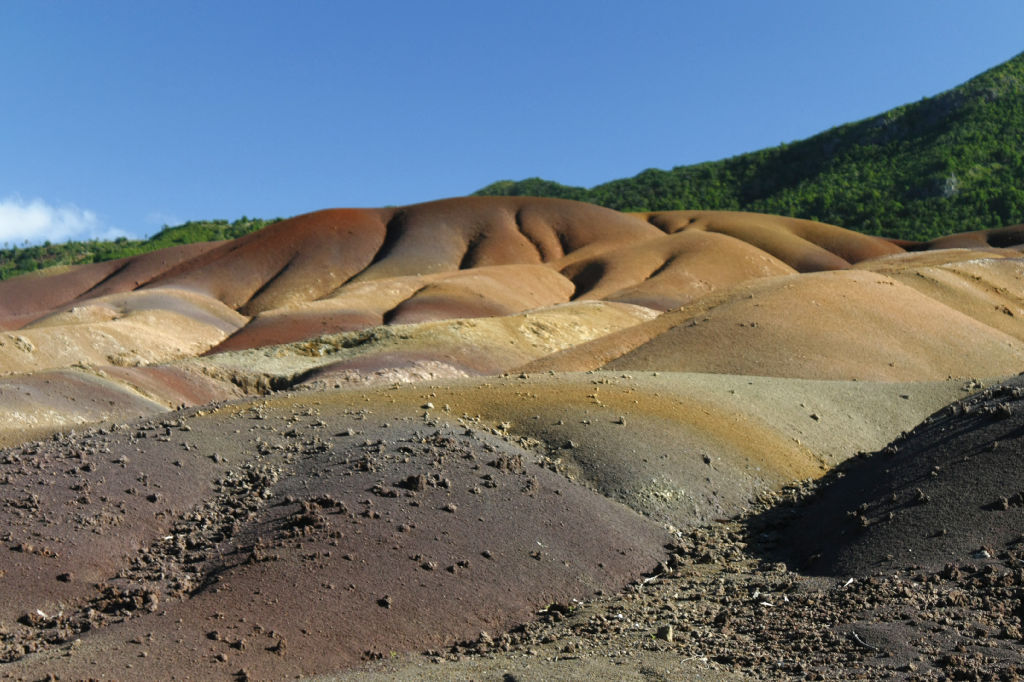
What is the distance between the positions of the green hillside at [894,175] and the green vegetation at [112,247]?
4614 cm

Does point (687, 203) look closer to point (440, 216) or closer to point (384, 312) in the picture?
point (440, 216)

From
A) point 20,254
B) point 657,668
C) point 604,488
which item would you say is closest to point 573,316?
point 604,488

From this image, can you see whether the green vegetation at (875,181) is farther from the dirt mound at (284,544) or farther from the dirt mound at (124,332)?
the dirt mound at (284,544)

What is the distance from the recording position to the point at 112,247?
120188 millimetres

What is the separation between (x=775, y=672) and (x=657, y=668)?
1.02 meters

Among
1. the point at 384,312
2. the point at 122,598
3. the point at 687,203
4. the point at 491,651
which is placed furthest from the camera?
the point at 687,203

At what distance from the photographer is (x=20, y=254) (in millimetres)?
118375

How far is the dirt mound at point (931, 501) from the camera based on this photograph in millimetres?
10820

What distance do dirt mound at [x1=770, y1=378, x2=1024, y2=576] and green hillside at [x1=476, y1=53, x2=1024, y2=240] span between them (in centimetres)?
7748

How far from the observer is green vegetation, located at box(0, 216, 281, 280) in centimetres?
11277

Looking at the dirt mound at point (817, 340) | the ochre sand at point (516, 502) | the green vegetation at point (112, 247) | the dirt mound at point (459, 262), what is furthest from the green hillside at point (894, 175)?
the ochre sand at point (516, 502)

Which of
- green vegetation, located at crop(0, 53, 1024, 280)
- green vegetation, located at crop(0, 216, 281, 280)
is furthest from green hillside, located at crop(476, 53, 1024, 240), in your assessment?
green vegetation, located at crop(0, 216, 281, 280)

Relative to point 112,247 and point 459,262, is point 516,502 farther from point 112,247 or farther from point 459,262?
point 112,247

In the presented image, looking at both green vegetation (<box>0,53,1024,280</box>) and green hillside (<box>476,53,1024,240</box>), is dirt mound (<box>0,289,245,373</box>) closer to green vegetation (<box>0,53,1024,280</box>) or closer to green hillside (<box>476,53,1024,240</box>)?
green vegetation (<box>0,53,1024,280</box>)
